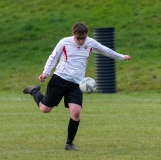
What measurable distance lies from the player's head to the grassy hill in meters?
12.8

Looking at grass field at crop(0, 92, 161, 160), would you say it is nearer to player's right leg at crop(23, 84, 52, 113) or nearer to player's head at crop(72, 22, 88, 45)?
player's right leg at crop(23, 84, 52, 113)

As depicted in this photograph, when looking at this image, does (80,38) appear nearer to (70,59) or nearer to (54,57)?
(70,59)

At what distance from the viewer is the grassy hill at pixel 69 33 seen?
24234 millimetres

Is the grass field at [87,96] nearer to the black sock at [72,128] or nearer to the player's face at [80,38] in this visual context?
the black sock at [72,128]

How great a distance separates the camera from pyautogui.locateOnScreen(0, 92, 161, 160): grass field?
9.41 metres

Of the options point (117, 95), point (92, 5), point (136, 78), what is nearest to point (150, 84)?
point (136, 78)

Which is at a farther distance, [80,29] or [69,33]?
[69,33]

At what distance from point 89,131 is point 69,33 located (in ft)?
→ 60.9

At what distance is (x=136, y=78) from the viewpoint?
76.6 feet

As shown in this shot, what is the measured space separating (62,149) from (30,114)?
477 centimetres

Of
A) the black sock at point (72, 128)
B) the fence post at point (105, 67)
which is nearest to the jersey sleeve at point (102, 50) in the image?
the black sock at point (72, 128)

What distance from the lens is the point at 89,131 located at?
39.2ft

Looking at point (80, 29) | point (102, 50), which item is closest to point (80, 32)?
point (80, 29)

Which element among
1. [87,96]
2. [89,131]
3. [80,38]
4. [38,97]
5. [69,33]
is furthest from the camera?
[69,33]
